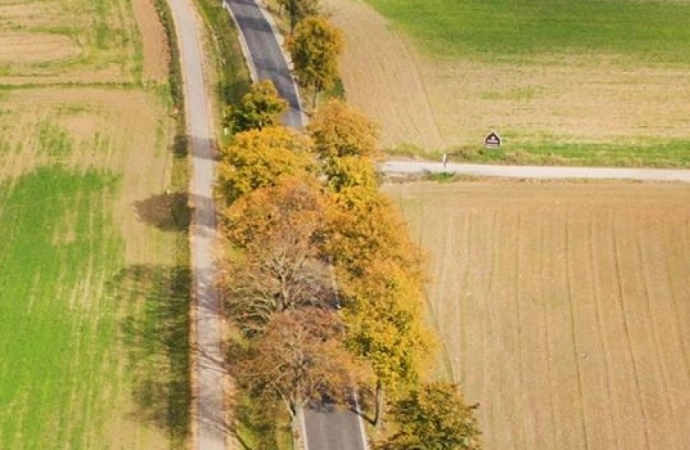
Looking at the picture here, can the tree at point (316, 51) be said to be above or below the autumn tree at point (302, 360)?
above

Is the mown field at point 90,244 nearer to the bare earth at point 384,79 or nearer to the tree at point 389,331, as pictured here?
the tree at point 389,331

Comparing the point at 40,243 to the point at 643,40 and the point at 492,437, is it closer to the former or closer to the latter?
Answer: the point at 492,437

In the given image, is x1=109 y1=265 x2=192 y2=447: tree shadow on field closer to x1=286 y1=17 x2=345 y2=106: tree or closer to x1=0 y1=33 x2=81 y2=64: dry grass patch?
x1=286 y1=17 x2=345 y2=106: tree

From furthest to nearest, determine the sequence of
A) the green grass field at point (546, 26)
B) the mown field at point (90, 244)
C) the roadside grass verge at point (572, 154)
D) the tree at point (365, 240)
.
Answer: the green grass field at point (546, 26) → the roadside grass verge at point (572, 154) → the tree at point (365, 240) → the mown field at point (90, 244)

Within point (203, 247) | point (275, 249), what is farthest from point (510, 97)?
point (275, 249)

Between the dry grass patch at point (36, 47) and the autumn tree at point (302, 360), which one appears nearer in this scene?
the autumn tree at point (302, 360)

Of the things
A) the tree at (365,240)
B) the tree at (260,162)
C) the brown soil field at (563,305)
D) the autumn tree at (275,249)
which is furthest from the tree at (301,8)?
the tree at (365,240)
